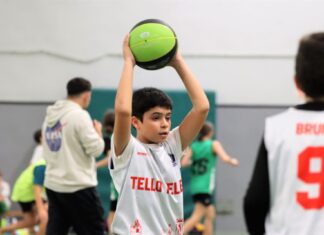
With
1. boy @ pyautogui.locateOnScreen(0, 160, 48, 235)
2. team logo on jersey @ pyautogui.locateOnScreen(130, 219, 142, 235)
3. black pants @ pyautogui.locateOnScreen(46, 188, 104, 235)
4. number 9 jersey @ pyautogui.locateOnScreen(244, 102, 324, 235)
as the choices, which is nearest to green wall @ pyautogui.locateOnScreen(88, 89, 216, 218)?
boy @ pyautogui.locateOnScreen(0, 160, 48, 235)

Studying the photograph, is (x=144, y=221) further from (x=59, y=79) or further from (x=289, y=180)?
(x=59, y=79)

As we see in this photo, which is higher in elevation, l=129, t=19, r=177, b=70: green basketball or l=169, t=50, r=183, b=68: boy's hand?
l=129, t=19, r=177, b=70: green basketball

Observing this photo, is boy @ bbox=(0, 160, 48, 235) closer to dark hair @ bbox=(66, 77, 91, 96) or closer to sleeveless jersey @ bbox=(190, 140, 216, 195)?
A: dark hair @ bbox=(66, 77, 91, 96)

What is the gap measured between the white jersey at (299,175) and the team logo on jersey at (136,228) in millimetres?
913

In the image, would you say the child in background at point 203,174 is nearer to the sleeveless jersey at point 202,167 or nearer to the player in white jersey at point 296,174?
the sleeveless jersey at point 202,167

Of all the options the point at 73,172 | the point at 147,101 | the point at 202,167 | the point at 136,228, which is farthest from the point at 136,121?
the point at 202,167

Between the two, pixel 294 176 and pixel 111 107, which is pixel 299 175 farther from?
pixel 111 107

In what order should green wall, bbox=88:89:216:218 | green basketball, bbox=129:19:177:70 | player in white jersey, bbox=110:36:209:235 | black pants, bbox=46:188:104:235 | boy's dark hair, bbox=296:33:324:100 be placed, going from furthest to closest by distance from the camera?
green wall, bbox=88:89:216:218
black pants, bbox=46:188:104:235
green basketball, bbox=129:19:177:70
player in white jersey, bbox=110:36:209:235
boy's dark hair, bbox=296:33:324:100

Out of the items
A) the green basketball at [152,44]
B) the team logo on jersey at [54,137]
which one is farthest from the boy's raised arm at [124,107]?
the team logo on jersey at [54,137]

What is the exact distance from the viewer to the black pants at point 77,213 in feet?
17.5

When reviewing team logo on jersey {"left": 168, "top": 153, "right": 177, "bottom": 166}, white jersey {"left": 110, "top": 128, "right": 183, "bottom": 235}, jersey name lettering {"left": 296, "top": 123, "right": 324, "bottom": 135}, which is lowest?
white jersey {"left": 110, "top": 128, "right": 183, "bottom": 235}

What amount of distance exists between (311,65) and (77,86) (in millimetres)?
3556

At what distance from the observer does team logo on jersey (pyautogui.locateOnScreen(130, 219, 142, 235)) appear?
3.14m

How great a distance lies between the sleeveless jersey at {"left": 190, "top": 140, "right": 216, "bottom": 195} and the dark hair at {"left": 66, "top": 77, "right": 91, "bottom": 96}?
2.59m
